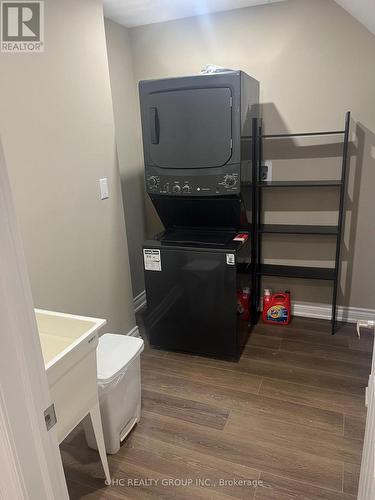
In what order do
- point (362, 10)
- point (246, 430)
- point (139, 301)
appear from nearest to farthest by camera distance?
1. point (246, 430)
2. point (362, 10)
3. point (139, 301)

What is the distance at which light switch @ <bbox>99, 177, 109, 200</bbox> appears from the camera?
2.21 metres

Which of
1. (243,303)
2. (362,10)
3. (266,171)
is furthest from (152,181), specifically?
(362,10)

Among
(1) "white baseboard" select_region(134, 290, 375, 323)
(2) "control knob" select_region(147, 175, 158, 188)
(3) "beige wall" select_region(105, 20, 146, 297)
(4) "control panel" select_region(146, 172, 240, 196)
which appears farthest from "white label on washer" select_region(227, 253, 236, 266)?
(3) "beige wall" select_region(105, 20, 146, 297)

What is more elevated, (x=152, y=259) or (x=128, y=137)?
(x=128, y=137)

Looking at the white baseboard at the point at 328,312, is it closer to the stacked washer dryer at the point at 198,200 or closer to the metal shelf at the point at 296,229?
the metal shelf at the point at 296,229

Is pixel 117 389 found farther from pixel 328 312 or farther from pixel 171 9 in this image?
pixel 171 9

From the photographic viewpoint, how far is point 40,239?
1.77 m

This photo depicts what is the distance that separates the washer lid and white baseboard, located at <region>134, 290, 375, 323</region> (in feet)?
4.80

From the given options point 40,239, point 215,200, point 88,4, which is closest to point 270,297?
point 215,200

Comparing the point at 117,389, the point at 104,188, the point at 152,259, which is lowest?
the point at 117,389

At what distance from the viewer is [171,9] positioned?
7.98 feet

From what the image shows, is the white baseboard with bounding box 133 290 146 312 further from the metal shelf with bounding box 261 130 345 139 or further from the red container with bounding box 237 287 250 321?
the metal shelf with bounding box 261 130 345 139

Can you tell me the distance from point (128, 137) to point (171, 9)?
0.94 meters

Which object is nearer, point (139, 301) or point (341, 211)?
point (341, 211)
